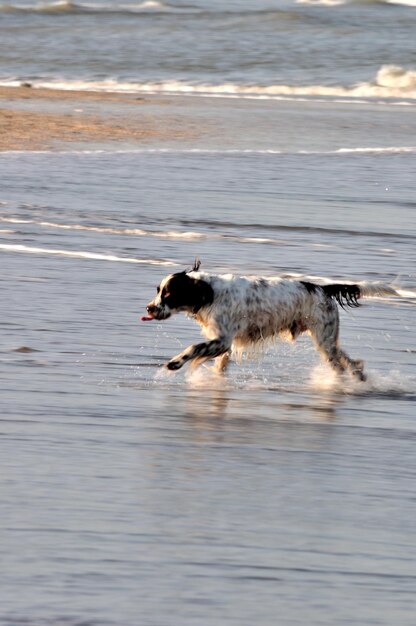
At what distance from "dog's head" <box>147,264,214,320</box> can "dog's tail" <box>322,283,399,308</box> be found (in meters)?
0.72

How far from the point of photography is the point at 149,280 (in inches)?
464

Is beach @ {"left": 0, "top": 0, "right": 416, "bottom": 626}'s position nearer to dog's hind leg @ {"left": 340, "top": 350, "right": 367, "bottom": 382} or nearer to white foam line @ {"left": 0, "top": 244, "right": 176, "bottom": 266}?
white foam line @ {"left": 0, "top": 244, "right": 176, "bottom": 266}

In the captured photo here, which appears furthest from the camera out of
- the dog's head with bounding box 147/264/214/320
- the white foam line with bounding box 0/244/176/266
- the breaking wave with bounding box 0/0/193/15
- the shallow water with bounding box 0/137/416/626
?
the breaking wave with bounding box 0/0/193/15

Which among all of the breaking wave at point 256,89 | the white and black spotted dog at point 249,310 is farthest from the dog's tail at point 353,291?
the breaking wave at point 256,89

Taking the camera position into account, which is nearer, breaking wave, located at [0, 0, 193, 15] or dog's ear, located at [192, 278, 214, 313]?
dog's ear, located at [192, 278, 214, 313]

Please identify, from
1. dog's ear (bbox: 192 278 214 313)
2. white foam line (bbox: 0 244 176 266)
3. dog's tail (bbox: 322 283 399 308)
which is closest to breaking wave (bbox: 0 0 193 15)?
white foam line (bbox: 0 244 176 266)

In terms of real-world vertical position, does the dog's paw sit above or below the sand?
above

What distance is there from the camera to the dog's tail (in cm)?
917

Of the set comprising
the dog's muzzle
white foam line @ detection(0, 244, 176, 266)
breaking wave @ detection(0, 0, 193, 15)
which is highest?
the dog's muzzle

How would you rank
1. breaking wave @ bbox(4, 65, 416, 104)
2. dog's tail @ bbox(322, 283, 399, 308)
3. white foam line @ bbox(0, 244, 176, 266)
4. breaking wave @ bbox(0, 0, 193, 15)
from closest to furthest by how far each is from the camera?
dog's tail @ bbox(322, 283, 399, 308) < white foam line @ bbox(0, 244, 176, 266) < breaking wave @ bbox(4, 65, 416, 104) < breaking wave @ bbox(0, 0, 193, 15)

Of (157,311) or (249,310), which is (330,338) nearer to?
(249,310)

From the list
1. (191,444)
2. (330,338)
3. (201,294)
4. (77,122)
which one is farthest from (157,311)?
(77,122)

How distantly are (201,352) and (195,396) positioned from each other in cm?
36

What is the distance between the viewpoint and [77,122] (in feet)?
81.8
